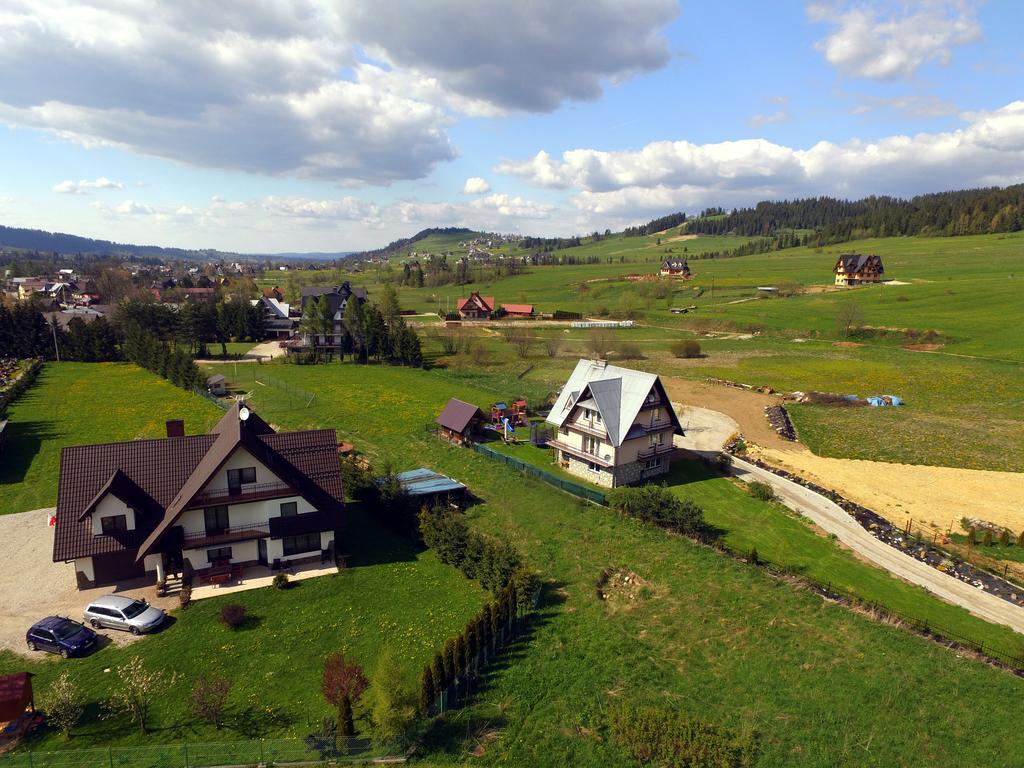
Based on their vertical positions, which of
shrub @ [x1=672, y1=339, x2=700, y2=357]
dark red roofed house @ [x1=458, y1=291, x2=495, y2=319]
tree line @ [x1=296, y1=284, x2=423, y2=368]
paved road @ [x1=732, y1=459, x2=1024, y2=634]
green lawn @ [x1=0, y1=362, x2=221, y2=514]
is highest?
dark red roofed house @ [x1=458, y1=291, x2=495, y2=319]

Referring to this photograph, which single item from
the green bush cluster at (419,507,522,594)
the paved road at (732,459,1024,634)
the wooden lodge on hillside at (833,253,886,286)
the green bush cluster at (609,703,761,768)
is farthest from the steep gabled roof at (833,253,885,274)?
the green bush cluster at (609,703,761,768)

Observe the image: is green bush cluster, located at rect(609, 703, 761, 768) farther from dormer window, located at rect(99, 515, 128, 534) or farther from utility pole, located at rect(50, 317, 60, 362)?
utility pole, located at rect(50, 317, 60, 362)

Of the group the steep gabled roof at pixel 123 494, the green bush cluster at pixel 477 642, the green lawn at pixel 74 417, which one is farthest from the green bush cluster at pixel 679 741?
the green lawn at pixel 74 417

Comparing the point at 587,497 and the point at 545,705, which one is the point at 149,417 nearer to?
the point at 587,497

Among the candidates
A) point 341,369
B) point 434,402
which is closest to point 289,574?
point 434,402

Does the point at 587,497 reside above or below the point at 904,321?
below

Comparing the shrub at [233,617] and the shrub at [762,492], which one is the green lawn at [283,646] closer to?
the shrub at [233,617]

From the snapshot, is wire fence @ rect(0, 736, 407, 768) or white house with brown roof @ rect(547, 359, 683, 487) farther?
white house with brown roof @ rect(547, 359, 683, 487)
